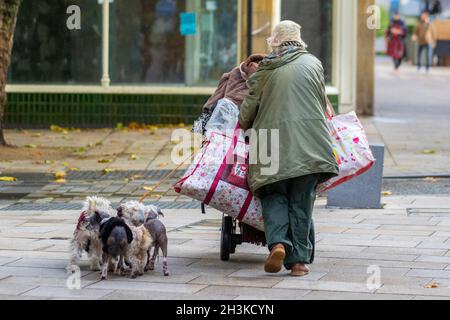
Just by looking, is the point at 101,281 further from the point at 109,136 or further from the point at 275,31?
the point at 109,136

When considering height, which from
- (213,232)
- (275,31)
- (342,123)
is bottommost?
(213,232)

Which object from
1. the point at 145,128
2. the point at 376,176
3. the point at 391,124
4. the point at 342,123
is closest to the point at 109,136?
the point at 145,128

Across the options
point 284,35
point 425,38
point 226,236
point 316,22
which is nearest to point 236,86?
point 284,35

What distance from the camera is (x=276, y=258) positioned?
783cm

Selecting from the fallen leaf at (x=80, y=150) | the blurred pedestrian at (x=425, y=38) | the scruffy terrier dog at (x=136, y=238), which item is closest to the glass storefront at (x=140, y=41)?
the fallen leaf at (x=80, y=150)

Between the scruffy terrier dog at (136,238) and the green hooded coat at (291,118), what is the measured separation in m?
0.80

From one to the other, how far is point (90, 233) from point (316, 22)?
1207 centimetres

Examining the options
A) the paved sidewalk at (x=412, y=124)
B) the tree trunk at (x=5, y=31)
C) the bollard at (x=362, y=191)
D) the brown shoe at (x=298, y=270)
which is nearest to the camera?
the brown shoe at (x=298, y=270)

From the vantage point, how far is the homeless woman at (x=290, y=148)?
310 inches

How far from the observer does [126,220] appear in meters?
7.83

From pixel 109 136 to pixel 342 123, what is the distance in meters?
9.53

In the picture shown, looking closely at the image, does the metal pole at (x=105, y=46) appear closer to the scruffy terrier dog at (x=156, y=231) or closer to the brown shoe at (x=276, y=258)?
the scruffy terrier dog at (x=156, y=231)

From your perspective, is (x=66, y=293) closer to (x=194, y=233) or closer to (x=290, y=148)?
(x=290, y=148)
